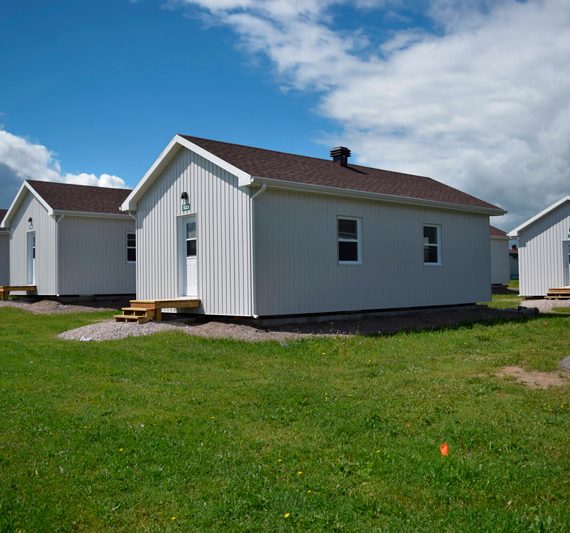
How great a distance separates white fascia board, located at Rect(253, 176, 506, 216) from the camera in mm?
A: 14031

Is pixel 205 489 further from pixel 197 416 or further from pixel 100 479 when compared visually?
pixel 197 416

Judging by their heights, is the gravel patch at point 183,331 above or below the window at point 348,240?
below

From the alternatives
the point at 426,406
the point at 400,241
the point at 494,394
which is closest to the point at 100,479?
the point at 426,406

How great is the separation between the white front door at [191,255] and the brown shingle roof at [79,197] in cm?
849

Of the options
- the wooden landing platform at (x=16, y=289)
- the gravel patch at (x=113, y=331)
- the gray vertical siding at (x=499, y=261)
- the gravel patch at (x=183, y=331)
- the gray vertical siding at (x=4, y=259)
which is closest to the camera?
the gravel patch at (x=183, y=331)

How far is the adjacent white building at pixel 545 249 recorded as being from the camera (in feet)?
85.3

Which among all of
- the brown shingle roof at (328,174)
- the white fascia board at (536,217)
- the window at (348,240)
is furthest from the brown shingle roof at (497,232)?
the window at (348,240)

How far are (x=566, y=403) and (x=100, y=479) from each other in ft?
16.5

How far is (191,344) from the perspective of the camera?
12.5 metres

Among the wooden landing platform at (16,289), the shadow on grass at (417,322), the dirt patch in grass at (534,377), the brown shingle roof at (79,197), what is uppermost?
the brown shingle roof at (79,197)

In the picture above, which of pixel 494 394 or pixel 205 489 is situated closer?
pixel 205 489

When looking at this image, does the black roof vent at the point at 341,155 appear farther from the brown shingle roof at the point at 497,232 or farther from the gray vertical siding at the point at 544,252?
the brown shingle roof at the point at 497,232

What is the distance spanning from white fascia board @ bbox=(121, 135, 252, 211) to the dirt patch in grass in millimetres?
6703

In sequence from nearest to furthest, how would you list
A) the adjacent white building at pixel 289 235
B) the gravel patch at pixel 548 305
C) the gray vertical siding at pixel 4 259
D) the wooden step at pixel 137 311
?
the adjacent white building at pixel 289 235
the wooden step at pixel 137 311
the gravel patch at pixel 548 305
the gray vertical siding at pixel 4 259
